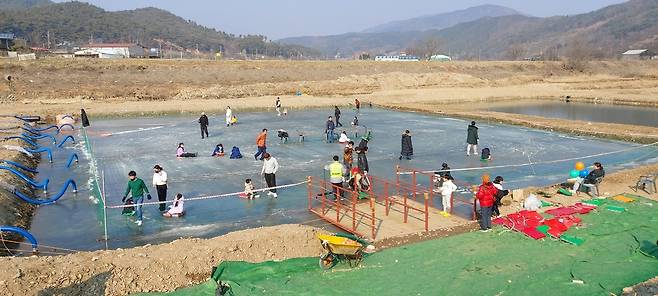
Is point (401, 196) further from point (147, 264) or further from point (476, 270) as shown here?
point (147, 264)

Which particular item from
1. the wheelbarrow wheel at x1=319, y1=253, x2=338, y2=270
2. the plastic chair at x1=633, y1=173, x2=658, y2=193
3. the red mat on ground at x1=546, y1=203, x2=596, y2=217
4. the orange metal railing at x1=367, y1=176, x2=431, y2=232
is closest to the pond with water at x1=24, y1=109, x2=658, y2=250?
the orange metal railing at x1=367, y1=176, x2=431, y2=232

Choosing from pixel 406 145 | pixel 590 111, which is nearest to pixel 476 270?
pixel 406 145

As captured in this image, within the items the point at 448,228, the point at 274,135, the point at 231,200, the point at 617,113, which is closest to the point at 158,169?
the point at 231,200

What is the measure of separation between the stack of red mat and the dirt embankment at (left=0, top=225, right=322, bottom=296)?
16.5ft

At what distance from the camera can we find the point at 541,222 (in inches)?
493

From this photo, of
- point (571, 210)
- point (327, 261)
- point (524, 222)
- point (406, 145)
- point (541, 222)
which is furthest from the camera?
point (406, 145)

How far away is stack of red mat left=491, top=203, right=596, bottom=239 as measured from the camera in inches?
474

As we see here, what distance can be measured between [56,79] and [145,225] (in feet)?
163

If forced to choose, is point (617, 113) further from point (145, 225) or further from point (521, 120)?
point (145, 225)

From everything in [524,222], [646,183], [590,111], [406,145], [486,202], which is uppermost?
[590,111]

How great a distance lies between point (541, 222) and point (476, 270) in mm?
3326

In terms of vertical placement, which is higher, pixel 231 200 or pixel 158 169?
pixel 158 169

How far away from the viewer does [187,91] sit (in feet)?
180

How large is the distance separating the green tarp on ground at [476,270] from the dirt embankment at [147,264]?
578mm
